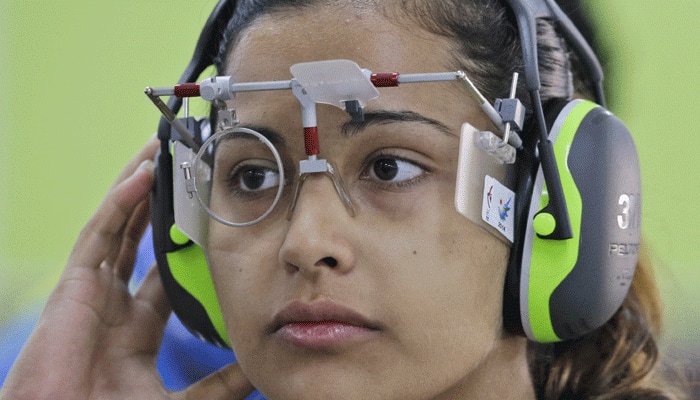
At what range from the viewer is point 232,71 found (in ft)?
4.32

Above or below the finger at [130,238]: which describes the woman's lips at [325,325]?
above

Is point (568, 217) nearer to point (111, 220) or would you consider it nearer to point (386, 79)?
point (386, 79)

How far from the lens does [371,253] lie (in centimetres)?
115

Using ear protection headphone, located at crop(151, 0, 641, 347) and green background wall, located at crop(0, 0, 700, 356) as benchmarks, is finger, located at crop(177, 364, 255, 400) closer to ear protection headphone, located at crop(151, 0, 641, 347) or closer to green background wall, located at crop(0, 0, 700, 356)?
ear protection headphone, located at crop(151, 0, 641, 347)

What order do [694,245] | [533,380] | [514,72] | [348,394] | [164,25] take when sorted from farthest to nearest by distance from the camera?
1. [164,25]
2. [694,245]
3. [533,380]
4. [514,72]
5. [348,394]

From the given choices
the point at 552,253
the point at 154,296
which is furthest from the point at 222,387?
the point at 552,253

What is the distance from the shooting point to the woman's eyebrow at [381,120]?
118 cm

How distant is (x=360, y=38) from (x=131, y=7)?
5.54 ft

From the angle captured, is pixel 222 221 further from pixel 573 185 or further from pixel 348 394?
pixel 573 185

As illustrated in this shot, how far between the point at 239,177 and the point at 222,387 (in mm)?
437

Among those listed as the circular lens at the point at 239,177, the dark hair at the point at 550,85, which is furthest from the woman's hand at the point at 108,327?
the dark hair at the point at 550,85

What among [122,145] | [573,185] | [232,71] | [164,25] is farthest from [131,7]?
[573,185]

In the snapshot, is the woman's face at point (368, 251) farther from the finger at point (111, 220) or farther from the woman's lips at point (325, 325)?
the finger at point (111, 220)

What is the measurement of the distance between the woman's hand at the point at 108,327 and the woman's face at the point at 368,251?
1.10 feet
